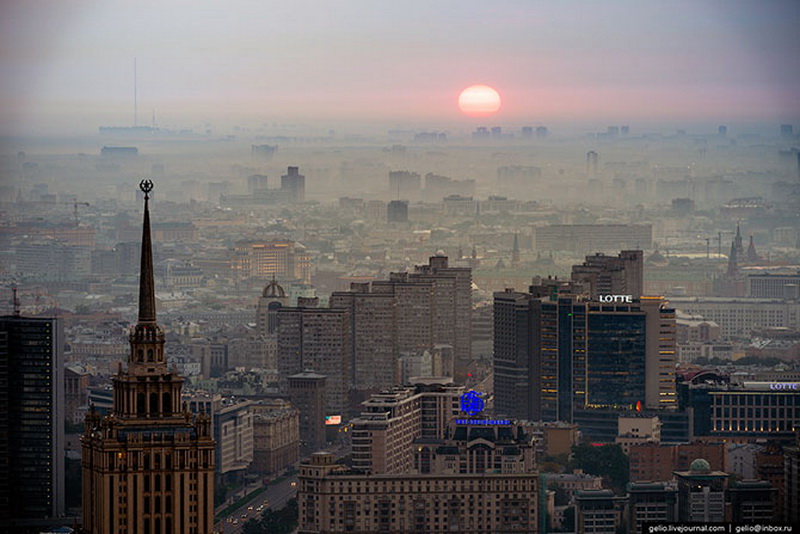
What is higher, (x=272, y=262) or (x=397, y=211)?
(x=397, y=211)

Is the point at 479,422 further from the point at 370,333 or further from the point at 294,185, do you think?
the point at 370,333

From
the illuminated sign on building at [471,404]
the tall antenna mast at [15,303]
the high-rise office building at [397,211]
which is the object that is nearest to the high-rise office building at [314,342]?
the high-rise office building at [397,211]

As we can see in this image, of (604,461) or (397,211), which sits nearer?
(604,461)

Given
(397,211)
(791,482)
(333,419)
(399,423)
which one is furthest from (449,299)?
(791,482)

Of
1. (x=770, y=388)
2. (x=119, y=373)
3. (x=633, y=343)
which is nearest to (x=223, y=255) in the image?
(x=633, y=343)

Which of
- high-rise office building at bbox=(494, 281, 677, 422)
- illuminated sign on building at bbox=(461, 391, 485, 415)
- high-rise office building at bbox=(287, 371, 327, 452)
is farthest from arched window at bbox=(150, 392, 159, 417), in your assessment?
high-rise office building at bbox=(494, 281, 677, 422)

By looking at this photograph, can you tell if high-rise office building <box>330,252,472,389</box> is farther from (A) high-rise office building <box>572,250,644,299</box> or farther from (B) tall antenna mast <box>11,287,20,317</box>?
(B) tall antenna mast <box>11,287,20,317</box>
